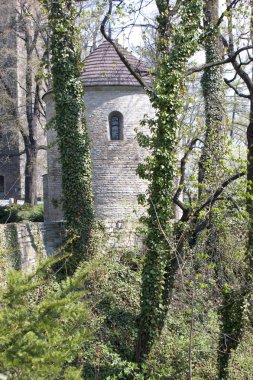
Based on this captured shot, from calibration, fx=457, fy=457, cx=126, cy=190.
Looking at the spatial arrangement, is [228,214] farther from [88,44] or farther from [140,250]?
[88,44]

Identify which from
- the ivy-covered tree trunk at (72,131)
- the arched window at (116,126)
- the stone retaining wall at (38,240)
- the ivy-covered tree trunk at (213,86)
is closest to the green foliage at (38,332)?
the stone retaining wall at (38,240)

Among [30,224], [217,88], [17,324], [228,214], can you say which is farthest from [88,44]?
[17,324]

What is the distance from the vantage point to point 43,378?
3.90m

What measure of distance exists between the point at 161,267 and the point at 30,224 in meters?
3.74

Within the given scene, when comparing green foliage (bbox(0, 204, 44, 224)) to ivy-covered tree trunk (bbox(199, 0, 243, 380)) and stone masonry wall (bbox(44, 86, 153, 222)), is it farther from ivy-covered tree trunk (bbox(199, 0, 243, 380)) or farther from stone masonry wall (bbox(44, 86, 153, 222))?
ivy-covered tree trunk (bbox(199, 0, 243, 380))

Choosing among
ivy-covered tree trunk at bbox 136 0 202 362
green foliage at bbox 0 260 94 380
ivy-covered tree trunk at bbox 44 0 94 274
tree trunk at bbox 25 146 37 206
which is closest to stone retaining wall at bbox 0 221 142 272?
ivy-covered tree trunk at bbox 44 0 94 274

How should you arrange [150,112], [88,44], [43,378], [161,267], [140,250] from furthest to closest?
[88,44] < [150,112] < [140,250] < [161,267] < [43,378]

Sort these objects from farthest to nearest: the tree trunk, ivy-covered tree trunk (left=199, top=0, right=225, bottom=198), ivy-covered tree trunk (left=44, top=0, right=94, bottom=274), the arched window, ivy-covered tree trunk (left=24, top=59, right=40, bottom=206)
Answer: the tree trunk < ivy-covered tree trunk (left=24, top=59, right=40, bottom=206) < the arched window < ivy-covered tree trunk (left=199, top=0, right=225, bottom=198) < ivy-covered tree trunk (left=44, top=0, right=94, bottom=274)

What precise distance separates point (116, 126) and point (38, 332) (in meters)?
13.0

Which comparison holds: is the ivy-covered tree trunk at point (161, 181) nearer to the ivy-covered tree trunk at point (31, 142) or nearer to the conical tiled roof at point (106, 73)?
the conical tiled roof at point (106, 73)

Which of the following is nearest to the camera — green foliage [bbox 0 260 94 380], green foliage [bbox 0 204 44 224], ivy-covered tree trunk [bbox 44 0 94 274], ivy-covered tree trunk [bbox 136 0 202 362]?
green foliage [bbox 0 260 94 380]

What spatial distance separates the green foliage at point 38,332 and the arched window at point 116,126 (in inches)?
484

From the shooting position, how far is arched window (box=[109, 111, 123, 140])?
53.9 feet

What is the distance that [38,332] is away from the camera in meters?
4.01
